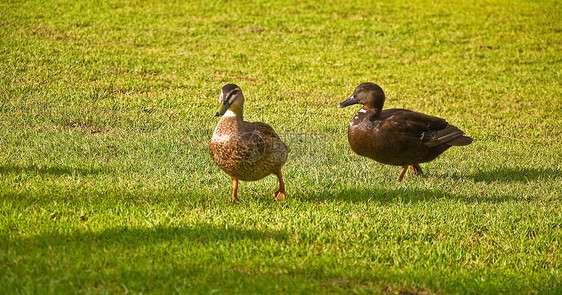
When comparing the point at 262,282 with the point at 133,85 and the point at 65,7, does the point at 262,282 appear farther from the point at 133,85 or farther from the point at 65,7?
the point at 65,7

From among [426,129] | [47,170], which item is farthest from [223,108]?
[426,129]

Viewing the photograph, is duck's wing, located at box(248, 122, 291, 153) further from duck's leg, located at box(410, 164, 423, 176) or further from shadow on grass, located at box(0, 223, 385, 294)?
duck's leg, located at box(410, 164, 423, 176)

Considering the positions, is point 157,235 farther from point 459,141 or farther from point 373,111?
point 459,141

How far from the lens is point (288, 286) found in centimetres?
473

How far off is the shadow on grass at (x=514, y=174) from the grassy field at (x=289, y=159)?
0.16 ft

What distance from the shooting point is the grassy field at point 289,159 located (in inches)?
204

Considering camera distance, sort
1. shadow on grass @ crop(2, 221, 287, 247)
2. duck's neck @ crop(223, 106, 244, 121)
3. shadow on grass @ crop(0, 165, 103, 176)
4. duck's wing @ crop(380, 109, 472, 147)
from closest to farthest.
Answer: shadow on grass @ crop(2, 221, 287, 247)
duck's neck @ crop(223, 106, 244, 121)
shadow on grass @ crop(0, 165, 103, 176)
duck's wing @ crop(380, 109, 472, 147)

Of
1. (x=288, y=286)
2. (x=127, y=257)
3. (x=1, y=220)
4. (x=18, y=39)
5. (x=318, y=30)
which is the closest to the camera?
(x=288, y=286)

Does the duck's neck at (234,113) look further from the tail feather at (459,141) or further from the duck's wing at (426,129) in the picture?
the tail feather at (459,141)

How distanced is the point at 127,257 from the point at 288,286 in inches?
50.8

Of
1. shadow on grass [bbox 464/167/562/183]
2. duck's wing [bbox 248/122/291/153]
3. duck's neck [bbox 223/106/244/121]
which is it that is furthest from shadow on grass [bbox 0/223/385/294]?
shadow on grass [bbox 464/167/562/183]

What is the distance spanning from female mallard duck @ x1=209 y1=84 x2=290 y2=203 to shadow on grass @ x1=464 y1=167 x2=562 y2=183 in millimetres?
3164

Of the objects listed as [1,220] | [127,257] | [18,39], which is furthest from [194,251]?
[18,39]

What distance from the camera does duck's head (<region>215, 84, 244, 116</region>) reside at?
6.35 m
